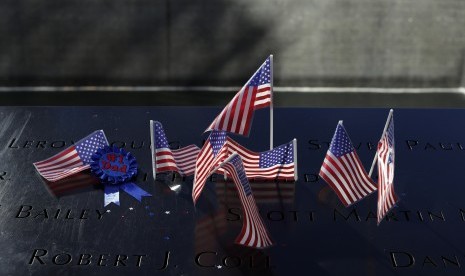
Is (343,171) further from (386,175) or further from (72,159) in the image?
(72,159)

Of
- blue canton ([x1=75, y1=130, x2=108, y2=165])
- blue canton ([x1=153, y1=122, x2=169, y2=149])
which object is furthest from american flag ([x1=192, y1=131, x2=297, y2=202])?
blue canton ([x1=75, y1=130, x2=108, y2=165])

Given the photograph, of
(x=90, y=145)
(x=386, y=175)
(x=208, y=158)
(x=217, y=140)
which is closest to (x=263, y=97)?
(x=217, y=140)

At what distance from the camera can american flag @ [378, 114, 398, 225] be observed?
590cm

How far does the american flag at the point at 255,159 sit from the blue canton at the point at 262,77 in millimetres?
489

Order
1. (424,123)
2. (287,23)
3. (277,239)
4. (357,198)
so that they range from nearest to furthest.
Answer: (277,239) → (357,198) → (424,123) → (287,23)

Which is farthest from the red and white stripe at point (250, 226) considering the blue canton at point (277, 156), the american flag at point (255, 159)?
the blue canton at point (277, 156)

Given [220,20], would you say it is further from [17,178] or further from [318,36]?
[17,178]

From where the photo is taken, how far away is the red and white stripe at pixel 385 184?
589cm

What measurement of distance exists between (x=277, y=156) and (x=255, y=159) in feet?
0.68

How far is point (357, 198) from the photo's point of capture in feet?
20.8

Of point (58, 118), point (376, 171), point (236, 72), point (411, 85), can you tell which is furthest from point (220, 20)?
point (376, 171)

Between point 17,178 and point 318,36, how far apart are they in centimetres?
655

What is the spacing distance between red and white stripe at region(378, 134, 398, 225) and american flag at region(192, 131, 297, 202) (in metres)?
0.72

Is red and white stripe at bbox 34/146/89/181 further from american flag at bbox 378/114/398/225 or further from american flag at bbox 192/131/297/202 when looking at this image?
american flag at bbox 378/114/398/225
